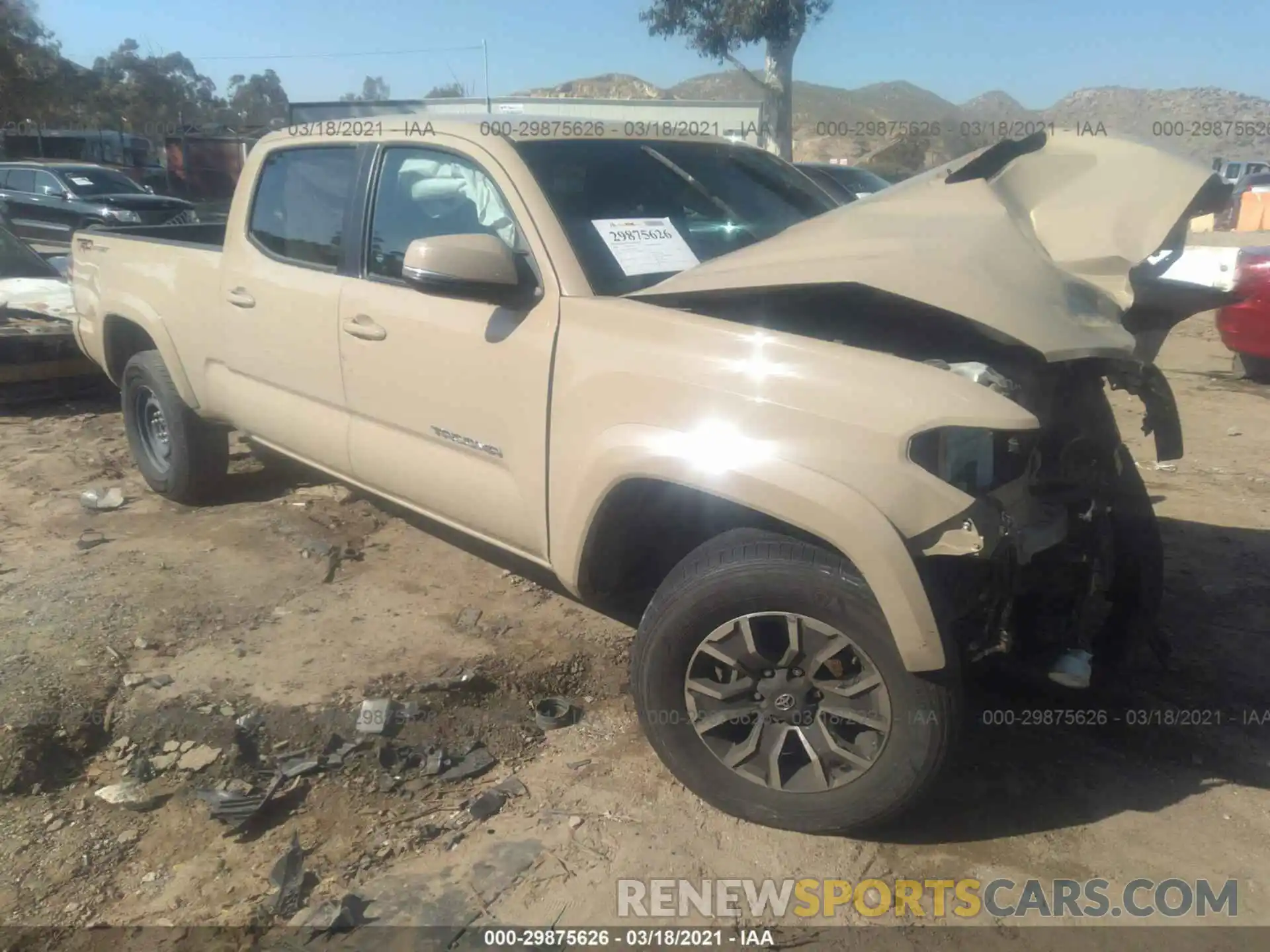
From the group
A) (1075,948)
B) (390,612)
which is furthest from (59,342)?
(1075,948)

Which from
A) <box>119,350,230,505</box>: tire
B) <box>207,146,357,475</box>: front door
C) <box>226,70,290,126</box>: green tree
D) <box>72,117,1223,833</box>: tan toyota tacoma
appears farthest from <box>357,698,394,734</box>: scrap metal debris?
<box>226,70,290,126</box>: green tree

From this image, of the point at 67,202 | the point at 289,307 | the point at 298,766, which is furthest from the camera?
the point at 67,202

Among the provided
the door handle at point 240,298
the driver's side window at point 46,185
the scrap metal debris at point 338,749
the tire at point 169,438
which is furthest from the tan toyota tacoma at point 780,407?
the driver's side window at point 46,185

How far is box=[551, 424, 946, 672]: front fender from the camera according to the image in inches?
88.4

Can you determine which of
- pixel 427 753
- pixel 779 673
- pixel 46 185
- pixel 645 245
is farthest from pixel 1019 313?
pixel 46 185

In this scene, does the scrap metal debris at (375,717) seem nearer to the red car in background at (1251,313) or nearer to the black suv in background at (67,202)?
the red car in background at (1251,313)

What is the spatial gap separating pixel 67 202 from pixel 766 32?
13422 mm

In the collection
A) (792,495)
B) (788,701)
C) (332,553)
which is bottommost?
(332,553)

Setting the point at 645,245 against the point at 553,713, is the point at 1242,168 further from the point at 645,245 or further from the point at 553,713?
the point at 553,713

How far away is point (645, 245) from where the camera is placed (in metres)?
3.16

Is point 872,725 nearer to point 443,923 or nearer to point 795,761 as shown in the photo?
point 795,761

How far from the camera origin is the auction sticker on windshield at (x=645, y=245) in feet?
10.1

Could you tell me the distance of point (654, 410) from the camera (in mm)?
2617

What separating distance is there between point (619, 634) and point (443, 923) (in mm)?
1517
